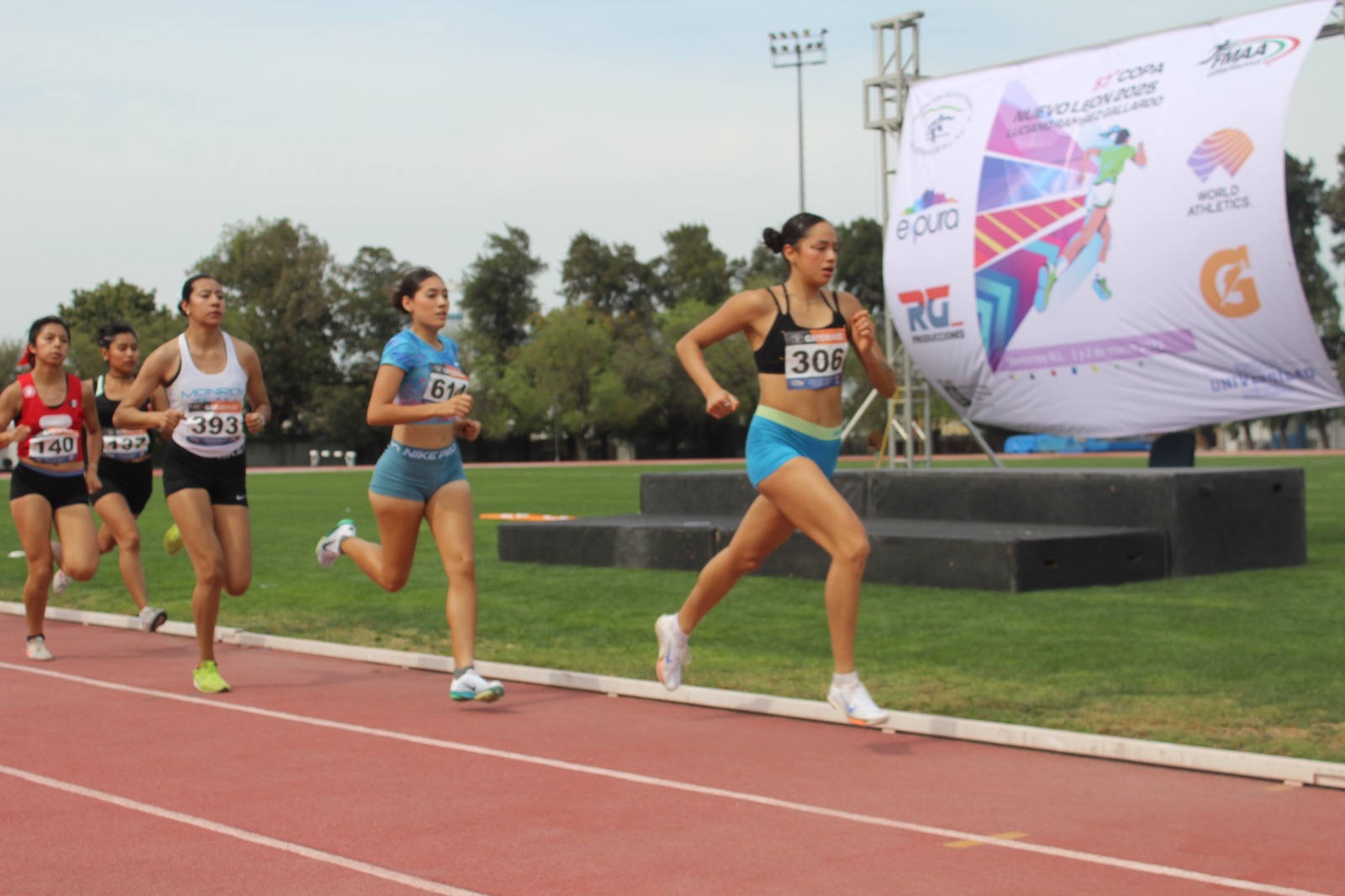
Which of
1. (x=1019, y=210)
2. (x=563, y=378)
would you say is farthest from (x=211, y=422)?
(x=563, y=378)

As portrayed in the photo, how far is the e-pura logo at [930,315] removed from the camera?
18094mm

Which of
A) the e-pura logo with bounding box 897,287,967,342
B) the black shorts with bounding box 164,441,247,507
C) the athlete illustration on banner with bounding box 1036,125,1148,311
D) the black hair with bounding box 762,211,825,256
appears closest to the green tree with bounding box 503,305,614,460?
the e-pura logo with bounding box 897,287,967,342

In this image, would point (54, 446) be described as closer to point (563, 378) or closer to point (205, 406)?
point (205, 406)

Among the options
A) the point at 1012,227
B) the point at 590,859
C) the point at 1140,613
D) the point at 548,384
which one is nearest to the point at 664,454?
the point at 548,384

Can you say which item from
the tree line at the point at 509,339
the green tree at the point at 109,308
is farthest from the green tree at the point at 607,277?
the green tree at the point at 109,308

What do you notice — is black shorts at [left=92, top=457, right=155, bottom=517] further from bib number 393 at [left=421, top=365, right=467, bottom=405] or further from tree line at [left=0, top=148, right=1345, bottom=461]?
tree line at [left=0, top=148, right=1345, bottom=461]

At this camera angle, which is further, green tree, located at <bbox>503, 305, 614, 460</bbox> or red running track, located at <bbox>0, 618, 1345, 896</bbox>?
green tree, located at <bbox>503, 305, 614, 460</bbox>

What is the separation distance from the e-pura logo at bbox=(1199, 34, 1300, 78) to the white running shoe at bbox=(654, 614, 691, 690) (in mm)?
10677

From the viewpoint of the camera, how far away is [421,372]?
7969mm

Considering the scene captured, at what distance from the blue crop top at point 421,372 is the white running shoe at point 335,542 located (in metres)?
1.42

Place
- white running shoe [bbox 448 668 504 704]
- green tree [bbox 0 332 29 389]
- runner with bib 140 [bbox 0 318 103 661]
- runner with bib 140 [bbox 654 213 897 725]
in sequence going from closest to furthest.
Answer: runner with bib 140 [bbox 654 213 897 725]
white running shoe [bbox 448 668 504 704]
runner with bib 140 [bbox 0 318 103 661]
green tree [bbox 0 332 29 389]

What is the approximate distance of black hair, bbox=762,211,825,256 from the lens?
726 cm

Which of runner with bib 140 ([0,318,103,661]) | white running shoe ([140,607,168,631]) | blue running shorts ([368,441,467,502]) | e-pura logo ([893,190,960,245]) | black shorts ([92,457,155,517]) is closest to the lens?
blue running shorts ([368,441,467,502])

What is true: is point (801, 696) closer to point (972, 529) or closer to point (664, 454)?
point (972, 529)
